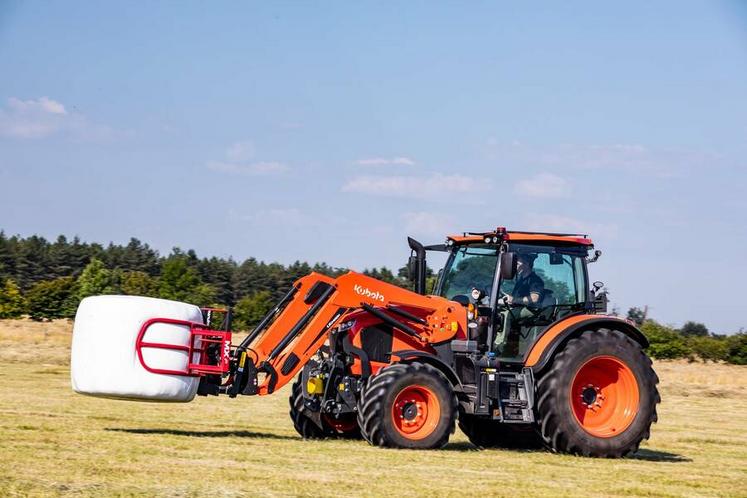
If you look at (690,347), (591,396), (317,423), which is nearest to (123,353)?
(317,423)

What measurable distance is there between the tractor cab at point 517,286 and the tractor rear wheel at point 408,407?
3.39 ft

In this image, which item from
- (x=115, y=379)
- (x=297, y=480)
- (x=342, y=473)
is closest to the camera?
(x=297, y=480)

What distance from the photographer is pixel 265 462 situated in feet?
31.2

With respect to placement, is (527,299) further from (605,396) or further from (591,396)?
(605,396)

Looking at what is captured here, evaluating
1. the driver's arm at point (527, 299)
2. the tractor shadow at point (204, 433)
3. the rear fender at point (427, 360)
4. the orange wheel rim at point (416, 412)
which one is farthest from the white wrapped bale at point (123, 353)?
the driver's arm at point (527, 299)

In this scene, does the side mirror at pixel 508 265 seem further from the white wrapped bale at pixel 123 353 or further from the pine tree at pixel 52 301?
the pine tree at pixel 52 301

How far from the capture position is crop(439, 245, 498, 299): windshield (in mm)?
12641

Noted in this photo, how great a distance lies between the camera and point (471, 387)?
39.4 feet

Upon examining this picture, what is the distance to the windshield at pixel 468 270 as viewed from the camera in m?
12.6

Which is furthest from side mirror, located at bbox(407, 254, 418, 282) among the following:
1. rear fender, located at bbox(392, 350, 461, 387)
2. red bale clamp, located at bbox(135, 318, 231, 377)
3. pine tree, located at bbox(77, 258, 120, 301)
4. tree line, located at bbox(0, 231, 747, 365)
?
pine tree, located at bbox(77, 258, 120, 301)

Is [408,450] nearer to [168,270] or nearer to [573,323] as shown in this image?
[573,323]

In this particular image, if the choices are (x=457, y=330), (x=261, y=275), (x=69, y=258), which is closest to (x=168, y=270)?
(x=261, y=275)

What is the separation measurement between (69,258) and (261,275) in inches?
685

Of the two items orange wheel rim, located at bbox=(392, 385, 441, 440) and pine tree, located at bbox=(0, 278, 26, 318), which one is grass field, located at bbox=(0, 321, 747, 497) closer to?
orange wheel rim, located at bbox=(392, 385, 441, 440)
